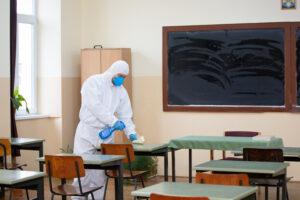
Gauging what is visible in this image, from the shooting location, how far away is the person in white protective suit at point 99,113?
5.52m

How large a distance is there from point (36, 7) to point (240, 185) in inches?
214

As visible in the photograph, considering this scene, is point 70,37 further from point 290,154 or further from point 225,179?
point 225,179

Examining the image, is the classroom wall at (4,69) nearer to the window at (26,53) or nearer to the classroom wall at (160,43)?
the window at (26,53)

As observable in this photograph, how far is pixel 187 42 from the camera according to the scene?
762 cm

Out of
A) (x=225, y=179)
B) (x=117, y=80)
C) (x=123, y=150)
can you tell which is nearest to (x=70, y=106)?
(x=117, y=80)

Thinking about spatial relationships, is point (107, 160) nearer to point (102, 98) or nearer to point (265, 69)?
point (102, 98)

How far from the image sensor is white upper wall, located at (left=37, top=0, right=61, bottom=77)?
7.75 meters

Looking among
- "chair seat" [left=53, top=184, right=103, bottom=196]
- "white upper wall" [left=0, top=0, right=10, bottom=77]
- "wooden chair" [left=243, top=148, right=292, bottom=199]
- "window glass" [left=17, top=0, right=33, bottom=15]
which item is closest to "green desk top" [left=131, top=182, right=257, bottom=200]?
"chair seat" [left=53, top=184, right=103, bottom=196]

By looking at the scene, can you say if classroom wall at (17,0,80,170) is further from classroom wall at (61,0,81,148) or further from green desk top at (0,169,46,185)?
green desk top at (0,169,46,185)

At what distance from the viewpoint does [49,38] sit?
7.81 meters

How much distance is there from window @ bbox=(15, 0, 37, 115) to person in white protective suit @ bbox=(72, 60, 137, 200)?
2.15m

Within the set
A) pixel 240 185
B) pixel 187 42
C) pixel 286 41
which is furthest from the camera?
pixel 187 42

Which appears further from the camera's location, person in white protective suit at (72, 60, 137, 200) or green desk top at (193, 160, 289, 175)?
person in white protective suit at (72, 60, 137, 200)

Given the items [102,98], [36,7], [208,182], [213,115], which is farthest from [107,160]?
[36,7]
